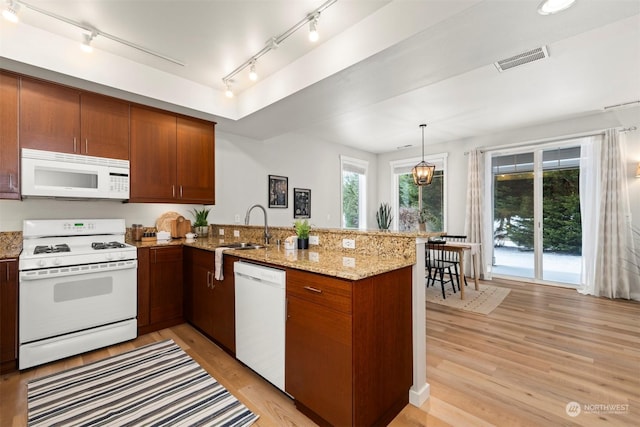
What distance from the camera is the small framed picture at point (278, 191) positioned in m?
4.58

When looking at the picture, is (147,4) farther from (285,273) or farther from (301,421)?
(301,421)

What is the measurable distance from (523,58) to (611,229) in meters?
3.11

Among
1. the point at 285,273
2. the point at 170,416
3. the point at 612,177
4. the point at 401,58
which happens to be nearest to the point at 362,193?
the point at 612,177

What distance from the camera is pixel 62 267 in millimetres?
2207

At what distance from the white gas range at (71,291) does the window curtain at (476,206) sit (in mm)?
5268

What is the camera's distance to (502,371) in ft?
6.94

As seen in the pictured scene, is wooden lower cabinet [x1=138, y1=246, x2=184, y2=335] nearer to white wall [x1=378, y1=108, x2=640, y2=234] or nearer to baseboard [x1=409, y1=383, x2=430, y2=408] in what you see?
baseboard [x1=409, y1=383, x2=430, y2=408]

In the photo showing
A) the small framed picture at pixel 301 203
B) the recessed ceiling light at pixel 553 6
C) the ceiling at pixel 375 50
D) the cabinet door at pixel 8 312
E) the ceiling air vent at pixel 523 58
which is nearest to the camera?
the recessed ceiling light at pixel 553 6

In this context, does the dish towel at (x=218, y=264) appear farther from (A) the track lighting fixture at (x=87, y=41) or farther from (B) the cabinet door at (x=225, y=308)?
(A) the track lighting fixture at (x=87, y=41)

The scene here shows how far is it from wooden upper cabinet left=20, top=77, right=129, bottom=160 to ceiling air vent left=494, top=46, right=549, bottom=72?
3832 millimetres

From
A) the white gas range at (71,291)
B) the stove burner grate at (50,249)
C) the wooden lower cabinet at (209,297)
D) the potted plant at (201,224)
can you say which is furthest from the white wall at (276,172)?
the stove burner grate at (50,249)

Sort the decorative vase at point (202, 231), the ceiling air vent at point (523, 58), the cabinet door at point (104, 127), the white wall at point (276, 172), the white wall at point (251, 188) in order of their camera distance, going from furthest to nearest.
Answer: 1. the white wall at point (276, 172)
2. the decorative vase at point (202, 231)
3. the white wall at point (251, 188)
4. the cabinet door at point (104, 127)
5. the ceiling air vent at point (523, 58)

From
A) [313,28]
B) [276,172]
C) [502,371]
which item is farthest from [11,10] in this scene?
[502,371]

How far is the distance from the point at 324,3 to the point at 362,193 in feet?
16.1
